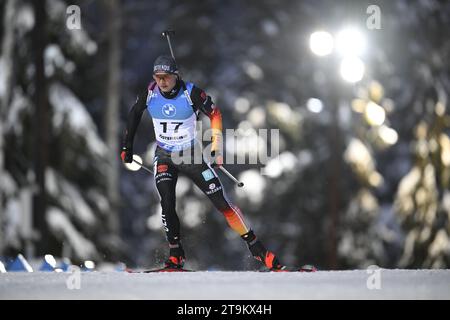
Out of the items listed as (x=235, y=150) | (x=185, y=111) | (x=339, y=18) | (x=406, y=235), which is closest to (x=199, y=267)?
(x=235, y=150)

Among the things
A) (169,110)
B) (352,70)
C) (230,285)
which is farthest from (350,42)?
(230,285)

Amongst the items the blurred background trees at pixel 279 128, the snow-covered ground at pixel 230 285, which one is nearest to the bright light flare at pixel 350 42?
the blurred background trees at pixel 279 128

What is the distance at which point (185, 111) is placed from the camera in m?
11.6

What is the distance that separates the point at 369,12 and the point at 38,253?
9870 millimetres

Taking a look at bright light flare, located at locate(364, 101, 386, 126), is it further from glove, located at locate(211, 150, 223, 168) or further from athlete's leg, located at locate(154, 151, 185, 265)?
glove, located at locate(211, 150, 223, 168)

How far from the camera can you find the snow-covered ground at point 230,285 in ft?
31.7

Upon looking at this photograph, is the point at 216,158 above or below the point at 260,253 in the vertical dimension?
above

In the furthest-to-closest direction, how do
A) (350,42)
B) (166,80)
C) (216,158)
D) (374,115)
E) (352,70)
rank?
(374,115), (352,70), (350,42), (216,158), (166,80)

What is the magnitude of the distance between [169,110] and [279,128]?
17.2 metres

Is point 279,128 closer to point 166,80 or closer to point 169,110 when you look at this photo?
point 169,110

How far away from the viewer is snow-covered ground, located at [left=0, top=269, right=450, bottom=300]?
966 cm

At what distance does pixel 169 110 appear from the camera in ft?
37.8
